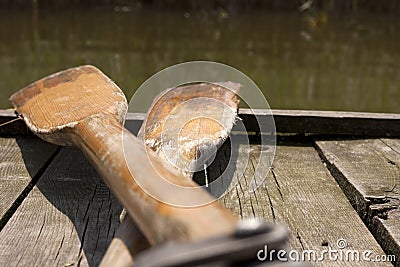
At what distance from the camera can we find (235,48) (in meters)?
7.40

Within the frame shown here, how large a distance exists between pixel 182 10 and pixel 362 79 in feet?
13.9

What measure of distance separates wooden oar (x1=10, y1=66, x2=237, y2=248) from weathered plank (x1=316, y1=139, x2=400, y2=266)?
2.12 feet

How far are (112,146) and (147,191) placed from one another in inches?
14.2

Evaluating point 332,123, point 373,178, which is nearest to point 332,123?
point 332,123

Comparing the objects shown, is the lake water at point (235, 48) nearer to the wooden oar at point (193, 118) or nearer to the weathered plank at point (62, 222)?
the wooden oar at point (193, 118)

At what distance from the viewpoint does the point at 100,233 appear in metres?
1.72

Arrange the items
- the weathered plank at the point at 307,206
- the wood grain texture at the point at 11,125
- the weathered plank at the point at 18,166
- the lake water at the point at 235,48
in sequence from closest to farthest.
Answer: the weathered plank at the point at 307,206, the weathered plank at the point at 18,166, the wood grain texture at the point at 11,125, the lake water at the point at 235,48

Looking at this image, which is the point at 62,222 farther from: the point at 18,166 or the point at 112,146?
the point at 18,166

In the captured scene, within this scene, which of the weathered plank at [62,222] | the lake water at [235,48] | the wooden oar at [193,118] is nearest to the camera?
the weathered plank at [62,222]

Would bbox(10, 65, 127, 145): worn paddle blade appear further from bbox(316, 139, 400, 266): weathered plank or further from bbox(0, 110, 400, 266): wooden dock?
bbox(316, 139, 400, 266): weathered plank

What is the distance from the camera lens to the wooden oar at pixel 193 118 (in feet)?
6.89

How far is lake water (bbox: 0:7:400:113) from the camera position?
18.8 ft

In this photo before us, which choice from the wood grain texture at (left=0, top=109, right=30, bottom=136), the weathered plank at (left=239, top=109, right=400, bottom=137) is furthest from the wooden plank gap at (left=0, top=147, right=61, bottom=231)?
the weathered plank at (left=239, top=109, right=400, bottom=137)

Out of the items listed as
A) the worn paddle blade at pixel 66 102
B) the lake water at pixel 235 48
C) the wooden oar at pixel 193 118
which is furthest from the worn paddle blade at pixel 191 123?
the lake water at pixel 235 48
